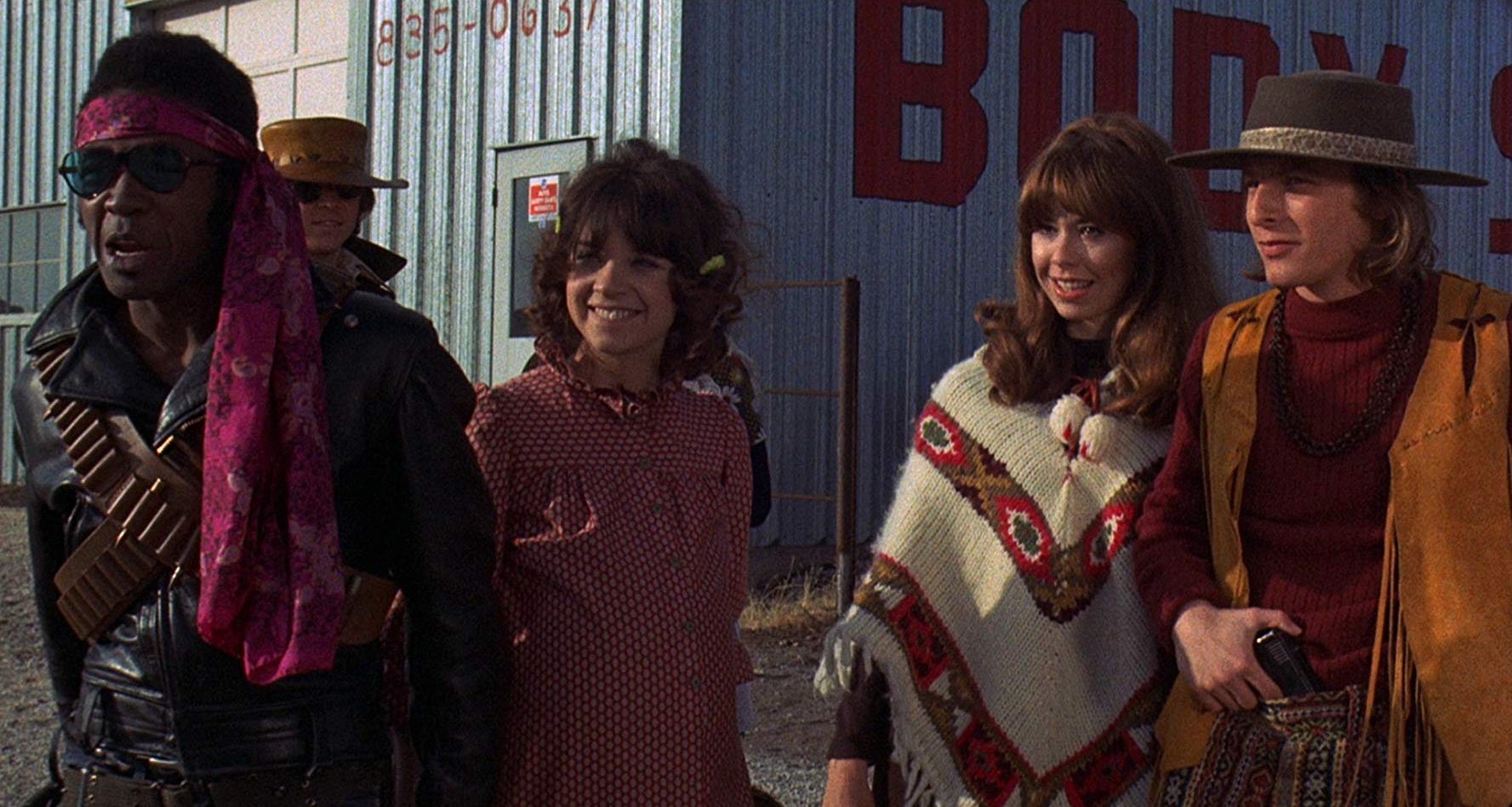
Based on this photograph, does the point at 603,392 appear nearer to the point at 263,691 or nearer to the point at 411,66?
the point at 263,691

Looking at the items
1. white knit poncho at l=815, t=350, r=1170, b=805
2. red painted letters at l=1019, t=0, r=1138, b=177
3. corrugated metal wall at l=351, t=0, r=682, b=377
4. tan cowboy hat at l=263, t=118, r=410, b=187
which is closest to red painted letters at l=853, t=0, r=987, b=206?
red painted letters at l=1019, t=0, r=1138, b=177

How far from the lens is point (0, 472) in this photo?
1509 centimetres

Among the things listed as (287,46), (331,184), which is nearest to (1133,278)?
(331,184)

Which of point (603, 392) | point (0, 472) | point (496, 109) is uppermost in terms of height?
point (496, 109)

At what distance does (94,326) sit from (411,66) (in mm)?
8956

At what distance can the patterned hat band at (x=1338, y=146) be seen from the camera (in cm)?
241

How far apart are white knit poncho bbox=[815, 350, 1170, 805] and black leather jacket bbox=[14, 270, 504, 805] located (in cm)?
74

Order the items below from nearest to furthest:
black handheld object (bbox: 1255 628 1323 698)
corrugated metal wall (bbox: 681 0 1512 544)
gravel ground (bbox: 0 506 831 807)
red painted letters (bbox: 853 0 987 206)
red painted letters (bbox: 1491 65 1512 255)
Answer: black handheld object (bbox: 1255 628 1323 698) < gravel ground (bbox: 0 506 831 807) < corrugated metal wall (bbox: 681 0 1512 544) < red painted letters (bbox: 853 0 987 206) < red painted letters (bbox: 1491 65 1512 255)

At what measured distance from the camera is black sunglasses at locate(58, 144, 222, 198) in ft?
6.73

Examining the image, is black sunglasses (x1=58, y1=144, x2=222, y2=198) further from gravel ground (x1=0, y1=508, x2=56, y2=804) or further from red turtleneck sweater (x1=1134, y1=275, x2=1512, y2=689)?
gravel ground (x1=0, y1=508, x2=56, y2=804)

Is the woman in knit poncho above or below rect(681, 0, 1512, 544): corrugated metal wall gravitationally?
below

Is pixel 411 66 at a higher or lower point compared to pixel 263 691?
higher


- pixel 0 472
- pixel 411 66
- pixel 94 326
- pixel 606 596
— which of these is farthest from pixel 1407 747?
pixel 0 472

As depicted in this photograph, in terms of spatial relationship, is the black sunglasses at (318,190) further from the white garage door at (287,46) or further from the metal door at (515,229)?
the white garage door at (287,46)
